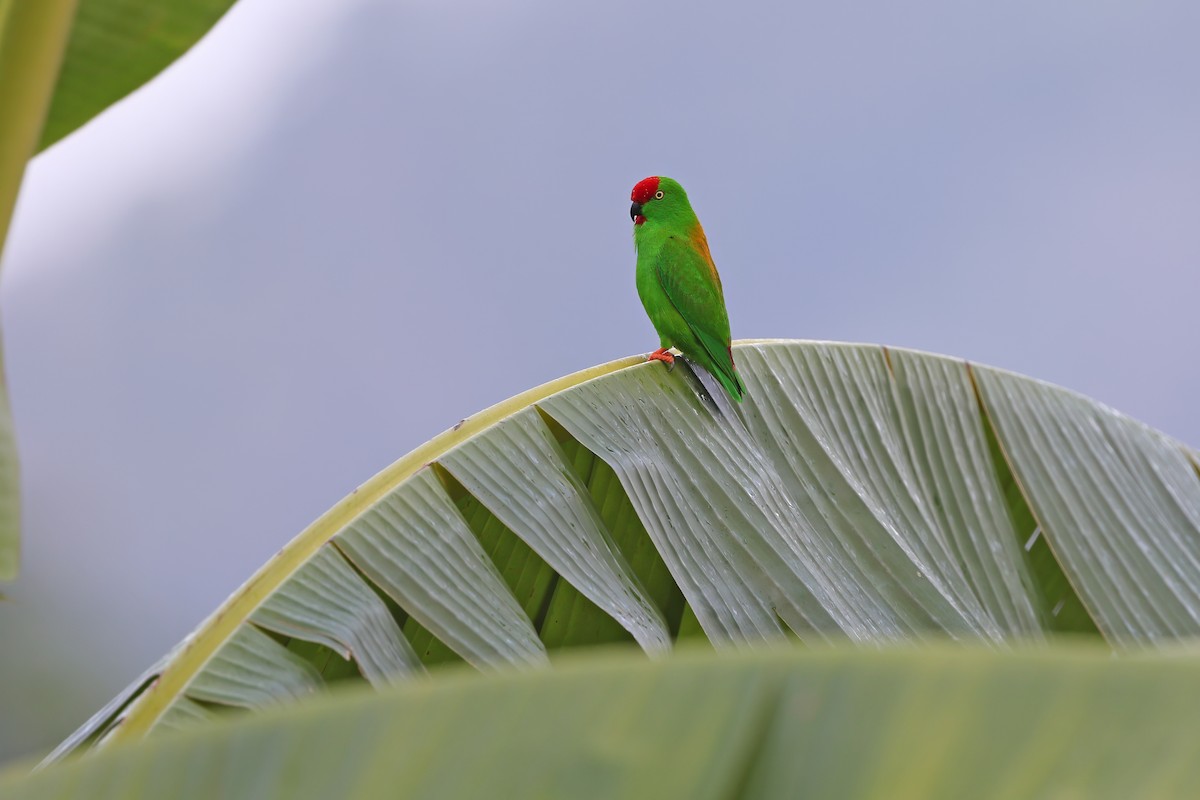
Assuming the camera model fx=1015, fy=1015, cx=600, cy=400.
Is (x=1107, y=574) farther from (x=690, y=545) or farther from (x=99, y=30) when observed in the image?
(x=99, y=30)

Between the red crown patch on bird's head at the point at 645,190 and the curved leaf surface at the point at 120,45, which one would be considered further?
the red crown patch on bird's head at the point at 645,190

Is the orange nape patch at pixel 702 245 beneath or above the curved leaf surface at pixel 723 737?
above

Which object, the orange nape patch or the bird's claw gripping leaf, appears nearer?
the bird's claw gripping leaf

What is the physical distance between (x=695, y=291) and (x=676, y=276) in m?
0.09

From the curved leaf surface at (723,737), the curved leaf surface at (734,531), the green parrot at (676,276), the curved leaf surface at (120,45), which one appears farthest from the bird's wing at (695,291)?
the curved leaf surface at (723,737)

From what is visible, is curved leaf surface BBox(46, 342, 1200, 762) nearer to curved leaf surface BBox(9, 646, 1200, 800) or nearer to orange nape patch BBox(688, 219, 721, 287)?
orange nape patch BBox(688, 219, 721, 287)

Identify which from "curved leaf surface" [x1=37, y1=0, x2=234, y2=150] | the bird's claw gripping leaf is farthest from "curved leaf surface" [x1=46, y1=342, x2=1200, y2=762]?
"curved leaf surface" [x1=37, y1=0, x2=234, y2=150]

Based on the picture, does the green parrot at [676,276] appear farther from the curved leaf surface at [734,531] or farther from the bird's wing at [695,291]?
the curved leaf surface at [734,531]

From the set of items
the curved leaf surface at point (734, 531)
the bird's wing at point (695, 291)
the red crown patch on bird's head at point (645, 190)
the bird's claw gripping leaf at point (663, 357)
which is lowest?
the curved leaf surface at point (734, 531)

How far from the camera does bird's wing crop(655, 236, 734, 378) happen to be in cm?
236

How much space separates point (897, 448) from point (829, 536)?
17.3 inches

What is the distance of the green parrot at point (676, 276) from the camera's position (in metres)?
2.37

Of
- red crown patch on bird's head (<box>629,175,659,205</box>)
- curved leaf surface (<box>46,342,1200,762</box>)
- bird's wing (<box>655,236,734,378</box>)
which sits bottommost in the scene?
curved leaf surface (<box>46,342,1200,762</box>)

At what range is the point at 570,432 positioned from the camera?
1738 millimetres
